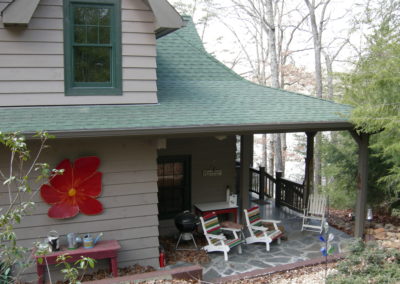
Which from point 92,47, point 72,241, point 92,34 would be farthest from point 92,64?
point 72,241

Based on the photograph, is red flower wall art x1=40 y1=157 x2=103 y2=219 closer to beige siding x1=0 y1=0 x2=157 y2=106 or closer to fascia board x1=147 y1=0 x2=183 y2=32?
beige siding x1=0 y1=0 x2=157 y2=106

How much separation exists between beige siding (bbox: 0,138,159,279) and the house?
16mm

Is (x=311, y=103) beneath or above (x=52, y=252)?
above

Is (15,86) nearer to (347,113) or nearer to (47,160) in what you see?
(47,160)

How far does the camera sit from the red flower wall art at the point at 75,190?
6.00 m

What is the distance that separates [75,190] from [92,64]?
2011 millimetres

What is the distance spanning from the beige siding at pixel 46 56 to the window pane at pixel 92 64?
24 cm

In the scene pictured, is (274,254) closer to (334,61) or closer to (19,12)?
(19,12)

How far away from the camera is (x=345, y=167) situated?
30.8ft

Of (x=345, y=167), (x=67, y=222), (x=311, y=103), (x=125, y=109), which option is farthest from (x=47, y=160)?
(x=345, y=167)

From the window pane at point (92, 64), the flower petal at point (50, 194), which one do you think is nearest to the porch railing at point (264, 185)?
the window pane at point (92, 64)

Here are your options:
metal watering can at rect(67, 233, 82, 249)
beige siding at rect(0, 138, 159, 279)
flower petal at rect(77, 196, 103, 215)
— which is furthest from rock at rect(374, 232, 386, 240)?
metal watering can at rect(67, 233, 82, 249)

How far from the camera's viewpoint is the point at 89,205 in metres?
6.20

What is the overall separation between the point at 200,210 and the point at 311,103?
3288 mm
